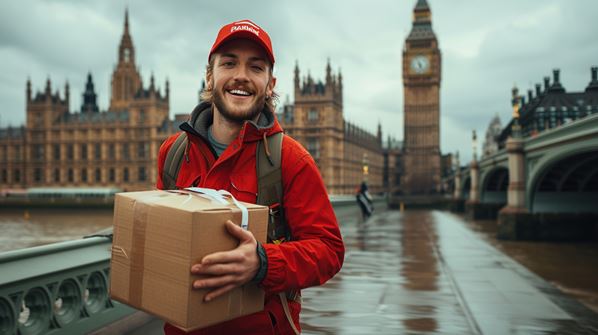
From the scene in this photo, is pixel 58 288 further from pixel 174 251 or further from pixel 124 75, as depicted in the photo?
pixel 124 75

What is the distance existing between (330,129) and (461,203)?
2328cm

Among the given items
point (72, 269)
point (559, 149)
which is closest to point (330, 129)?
point (559, 149)

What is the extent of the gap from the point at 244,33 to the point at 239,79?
0.56 ft

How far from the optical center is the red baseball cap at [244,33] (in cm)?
200

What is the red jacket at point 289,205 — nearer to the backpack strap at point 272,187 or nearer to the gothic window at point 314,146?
the backpack strap at point 272,187

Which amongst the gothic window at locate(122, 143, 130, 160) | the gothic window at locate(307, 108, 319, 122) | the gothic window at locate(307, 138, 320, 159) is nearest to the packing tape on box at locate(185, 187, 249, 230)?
the gothic window at locate(307, 138, 320, 159)

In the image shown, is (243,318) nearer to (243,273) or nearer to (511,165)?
(243,273)

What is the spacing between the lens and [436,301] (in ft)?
22.8

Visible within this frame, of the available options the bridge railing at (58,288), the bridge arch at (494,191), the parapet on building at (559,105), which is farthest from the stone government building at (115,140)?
the bridge railing at (58,288)

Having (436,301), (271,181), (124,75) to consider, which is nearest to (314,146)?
(124,75)

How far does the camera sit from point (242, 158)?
6.71 feet

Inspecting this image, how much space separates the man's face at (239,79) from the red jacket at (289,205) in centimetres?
8

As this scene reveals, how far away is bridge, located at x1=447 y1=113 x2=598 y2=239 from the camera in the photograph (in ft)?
57.1

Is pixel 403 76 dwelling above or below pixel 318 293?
above
